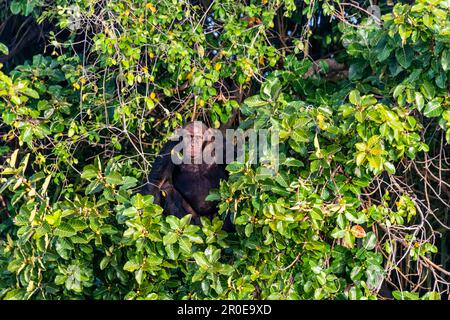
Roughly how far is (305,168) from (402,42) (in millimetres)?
624

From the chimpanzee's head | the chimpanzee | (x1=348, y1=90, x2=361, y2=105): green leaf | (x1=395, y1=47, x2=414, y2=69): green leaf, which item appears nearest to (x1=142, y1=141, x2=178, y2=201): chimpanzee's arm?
the chimpanzee

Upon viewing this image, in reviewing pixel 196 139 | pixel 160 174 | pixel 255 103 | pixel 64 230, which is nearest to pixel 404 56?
pixel 255 103

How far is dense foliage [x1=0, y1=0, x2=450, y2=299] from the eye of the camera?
99.7 inches

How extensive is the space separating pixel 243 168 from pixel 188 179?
0.51 meters

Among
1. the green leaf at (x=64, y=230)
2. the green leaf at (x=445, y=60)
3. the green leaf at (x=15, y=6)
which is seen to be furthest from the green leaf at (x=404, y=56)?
the green leaf at (x=15, y=6)

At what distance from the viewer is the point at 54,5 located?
10.6ft

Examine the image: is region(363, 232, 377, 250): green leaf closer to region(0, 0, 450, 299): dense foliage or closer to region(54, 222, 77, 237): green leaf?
region(0, 0, 450, 299): dense foliage

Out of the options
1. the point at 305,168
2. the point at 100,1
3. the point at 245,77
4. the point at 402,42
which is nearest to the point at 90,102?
the point at 100,1

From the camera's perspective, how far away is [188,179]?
118 inches

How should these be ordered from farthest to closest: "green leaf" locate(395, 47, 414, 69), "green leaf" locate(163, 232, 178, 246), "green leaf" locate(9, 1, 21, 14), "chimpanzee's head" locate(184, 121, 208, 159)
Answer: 1. "green leaf" locate(9, 1, 21, 14)
2. "chimpanzee's head" locate(184, 121, 208, 159)
3. "green leaf" locate(395, 47, 414, 69)
4. "green leaf" locate(163, 232, 178, 246)

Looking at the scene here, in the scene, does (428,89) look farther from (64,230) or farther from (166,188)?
(64,230)

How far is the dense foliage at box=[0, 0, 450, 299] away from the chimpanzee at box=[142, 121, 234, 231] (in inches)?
4.6

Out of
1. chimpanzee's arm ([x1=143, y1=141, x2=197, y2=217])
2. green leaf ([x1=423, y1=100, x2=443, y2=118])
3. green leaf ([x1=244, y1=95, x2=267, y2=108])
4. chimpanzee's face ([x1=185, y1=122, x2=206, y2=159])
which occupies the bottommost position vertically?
chimpanzee's arm ([x1=143, y1=141, x2=197, y2=217])

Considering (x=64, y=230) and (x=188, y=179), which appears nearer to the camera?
(x=64, y=230)
